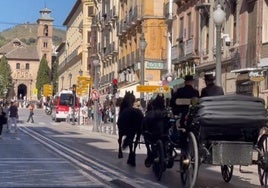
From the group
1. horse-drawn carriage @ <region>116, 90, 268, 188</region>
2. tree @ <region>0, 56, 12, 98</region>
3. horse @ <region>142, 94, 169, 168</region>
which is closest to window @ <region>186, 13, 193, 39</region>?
horse @ <region>142, 94, 169, 168</region>

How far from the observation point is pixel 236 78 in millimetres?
32406

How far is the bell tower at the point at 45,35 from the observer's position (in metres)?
166

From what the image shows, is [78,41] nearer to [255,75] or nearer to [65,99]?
[65,99]

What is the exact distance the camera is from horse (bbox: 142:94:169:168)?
51.1 ft

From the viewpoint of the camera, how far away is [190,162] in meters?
12.4

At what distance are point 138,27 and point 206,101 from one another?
46852mm

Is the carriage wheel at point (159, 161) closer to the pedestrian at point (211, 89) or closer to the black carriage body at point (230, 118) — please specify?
the pedestrian at point (211, 89)

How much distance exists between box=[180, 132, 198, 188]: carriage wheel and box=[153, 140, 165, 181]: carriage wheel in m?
1.55

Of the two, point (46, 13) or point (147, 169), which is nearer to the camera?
point (147, 169)

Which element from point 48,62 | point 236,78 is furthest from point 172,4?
point 48,62

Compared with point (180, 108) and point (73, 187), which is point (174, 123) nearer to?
point (180, 108)

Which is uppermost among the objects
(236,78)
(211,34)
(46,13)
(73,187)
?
(46,13)

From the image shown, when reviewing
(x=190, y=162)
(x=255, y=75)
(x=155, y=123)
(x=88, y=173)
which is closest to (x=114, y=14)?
(x=255, y=75)

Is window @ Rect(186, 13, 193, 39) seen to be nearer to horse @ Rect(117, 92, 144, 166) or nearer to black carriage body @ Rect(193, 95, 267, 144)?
horse @ Rect(117, 92, 144, 166)
